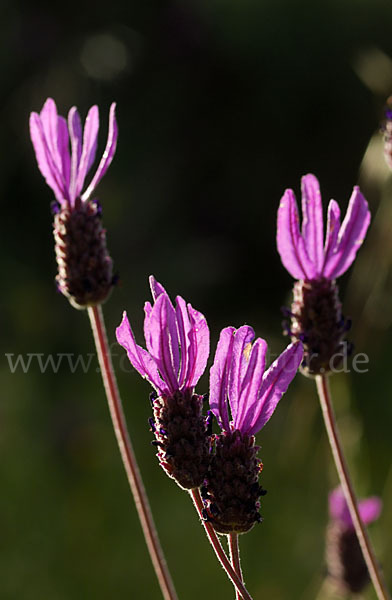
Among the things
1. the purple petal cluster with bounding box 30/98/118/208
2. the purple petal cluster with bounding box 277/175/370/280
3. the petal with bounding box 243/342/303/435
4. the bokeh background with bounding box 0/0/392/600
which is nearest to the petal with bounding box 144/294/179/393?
the petal with bounding box 243/342/303/435

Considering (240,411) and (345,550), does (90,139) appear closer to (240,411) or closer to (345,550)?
(240,411)

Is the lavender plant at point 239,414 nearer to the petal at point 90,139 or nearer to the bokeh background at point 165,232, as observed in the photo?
the petal at point 90,139

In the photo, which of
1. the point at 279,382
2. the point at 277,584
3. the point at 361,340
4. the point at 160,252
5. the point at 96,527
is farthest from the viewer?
the point at 160,252

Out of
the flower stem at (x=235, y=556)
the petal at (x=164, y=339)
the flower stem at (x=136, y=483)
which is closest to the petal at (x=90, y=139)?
the flower stem at (x=136, y=483)

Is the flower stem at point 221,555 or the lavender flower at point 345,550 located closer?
the flower stem at point 221,555

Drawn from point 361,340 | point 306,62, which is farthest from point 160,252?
point 361,340

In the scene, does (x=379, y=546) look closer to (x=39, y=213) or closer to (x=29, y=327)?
(x=29, y=327)

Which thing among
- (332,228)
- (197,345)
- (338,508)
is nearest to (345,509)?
(338,508)
